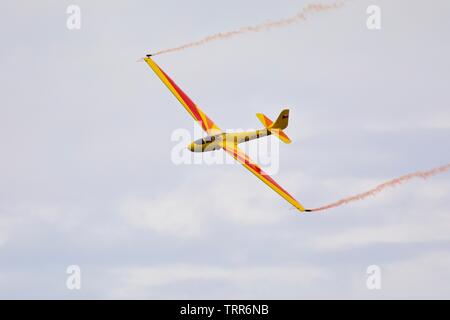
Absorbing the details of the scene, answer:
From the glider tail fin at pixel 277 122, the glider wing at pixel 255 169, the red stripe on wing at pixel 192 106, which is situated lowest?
the glider wing at pixel 255 169

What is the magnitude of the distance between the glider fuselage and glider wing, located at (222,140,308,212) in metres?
0.47

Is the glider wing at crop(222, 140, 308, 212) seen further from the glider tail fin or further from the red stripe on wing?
the glider tail fin

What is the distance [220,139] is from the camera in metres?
67.9

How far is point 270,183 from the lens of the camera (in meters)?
Result: 64.0

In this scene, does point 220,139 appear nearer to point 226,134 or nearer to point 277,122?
point 226,134

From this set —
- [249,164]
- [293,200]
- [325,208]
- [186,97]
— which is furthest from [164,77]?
[325,208]

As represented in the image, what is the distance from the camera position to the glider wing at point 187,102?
230ft

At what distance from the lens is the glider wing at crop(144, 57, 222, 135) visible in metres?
70.1

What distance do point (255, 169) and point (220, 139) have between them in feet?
13.9

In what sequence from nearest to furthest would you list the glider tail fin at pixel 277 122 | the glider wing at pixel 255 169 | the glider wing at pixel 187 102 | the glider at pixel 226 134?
the glider wing at pixel 255 169, the glider at pixel 226 134, the glider tail fin at pixel 277 122, the glider wing at pixel 187 102

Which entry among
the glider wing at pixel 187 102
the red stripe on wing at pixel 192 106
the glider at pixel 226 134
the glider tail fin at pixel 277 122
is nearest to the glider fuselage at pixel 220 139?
the glider at pixel 226 134

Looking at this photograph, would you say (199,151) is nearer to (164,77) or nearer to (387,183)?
(164,77)

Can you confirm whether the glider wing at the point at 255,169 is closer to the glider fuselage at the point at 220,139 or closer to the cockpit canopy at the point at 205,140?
the glider fuselage at the point at 220,139
